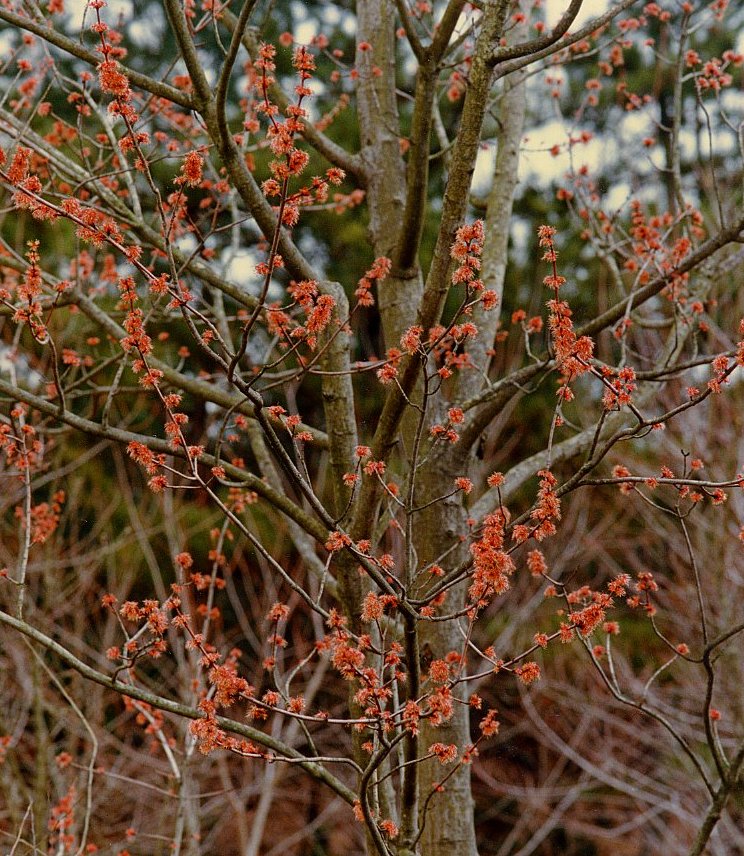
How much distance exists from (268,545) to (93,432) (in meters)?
6.66

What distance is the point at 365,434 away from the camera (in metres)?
9.21

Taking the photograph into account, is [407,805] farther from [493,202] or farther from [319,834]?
[319,834]

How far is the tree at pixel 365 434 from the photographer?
7.55 ft

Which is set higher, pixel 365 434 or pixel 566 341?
pixel 365 434

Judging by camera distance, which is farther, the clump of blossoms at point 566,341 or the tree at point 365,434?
the tree at point 365,434

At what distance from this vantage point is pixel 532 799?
9234mm

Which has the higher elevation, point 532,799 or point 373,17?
point 373,17

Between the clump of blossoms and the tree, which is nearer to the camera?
the clump of blossoms

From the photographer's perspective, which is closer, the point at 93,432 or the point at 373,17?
the point at 93,432

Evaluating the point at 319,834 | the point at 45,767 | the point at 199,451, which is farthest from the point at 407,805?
the point at 319,834

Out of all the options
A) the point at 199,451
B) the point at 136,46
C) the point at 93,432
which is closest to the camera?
the point at 199,451

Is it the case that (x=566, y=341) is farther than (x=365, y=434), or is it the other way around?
(x=365, y=434)

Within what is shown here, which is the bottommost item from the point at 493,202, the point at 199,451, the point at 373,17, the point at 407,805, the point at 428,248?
the point at 407,805

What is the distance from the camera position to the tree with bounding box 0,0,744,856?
2.30 m
